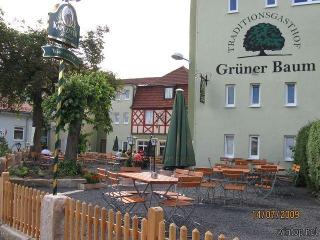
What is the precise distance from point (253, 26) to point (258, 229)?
1643 centimetres

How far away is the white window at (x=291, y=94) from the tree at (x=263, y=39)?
1.92 m

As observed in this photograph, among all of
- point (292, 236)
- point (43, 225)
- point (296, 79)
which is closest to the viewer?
point (43, 225)

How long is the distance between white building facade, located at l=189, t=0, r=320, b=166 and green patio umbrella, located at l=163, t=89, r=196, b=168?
857 cm

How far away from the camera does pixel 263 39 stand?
77.1ft

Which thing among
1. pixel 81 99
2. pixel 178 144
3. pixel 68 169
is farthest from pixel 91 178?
pixel 178 144

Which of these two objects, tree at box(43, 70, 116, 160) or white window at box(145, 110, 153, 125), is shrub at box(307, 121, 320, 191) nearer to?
tree at box(43, 70, 116, 160)

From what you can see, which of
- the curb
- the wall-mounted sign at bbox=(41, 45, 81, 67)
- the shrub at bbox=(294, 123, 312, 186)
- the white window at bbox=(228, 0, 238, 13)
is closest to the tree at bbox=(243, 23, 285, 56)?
the white window at bbox=(228, 0, 238, 13)

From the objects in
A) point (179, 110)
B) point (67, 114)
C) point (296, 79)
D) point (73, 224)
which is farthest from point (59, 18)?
point (296, 79)

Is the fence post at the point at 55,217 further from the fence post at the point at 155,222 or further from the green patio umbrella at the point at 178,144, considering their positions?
the green patio umbrella at the point at 178,144

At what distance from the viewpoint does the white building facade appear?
22.6 meters

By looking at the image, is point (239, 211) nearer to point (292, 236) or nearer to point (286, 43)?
point (292, 236)

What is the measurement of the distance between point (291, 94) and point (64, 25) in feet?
56.6

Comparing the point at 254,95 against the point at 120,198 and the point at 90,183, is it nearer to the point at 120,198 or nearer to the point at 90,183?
the point at 90,183

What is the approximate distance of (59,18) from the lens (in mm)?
7500
